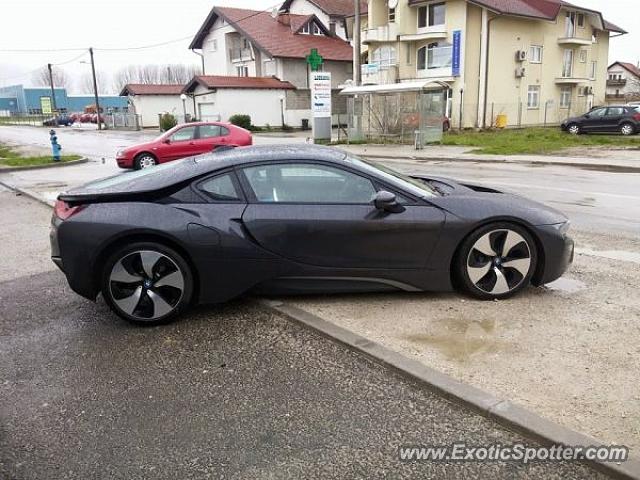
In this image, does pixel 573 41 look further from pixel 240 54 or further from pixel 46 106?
pixel 46 106

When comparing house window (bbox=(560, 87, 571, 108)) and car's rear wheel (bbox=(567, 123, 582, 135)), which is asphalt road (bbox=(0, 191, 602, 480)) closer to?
car's rear wheel (bbox=(567, 123, 582, 135))

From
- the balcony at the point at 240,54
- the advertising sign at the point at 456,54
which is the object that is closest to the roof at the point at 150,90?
the balcony at the point at 240,54

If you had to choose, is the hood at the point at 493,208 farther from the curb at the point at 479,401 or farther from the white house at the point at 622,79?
the white house at the point at 622,79

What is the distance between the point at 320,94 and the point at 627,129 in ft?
48.9

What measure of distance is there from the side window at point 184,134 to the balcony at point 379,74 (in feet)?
75.7

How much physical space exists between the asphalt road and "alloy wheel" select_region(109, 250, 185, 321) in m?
0.17

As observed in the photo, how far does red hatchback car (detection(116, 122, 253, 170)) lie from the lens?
17.4 metres

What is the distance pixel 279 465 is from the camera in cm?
279

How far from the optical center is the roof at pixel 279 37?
47250mm

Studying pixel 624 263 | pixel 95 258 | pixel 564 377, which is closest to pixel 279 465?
pixel 564 377

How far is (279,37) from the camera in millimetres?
48750

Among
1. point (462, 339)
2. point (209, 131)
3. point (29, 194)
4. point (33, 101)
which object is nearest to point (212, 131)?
point (209, 131)

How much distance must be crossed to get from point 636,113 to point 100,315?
28993mm

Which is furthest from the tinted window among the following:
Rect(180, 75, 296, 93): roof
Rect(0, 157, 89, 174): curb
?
Rect(180, 75, 296, 93): roof
